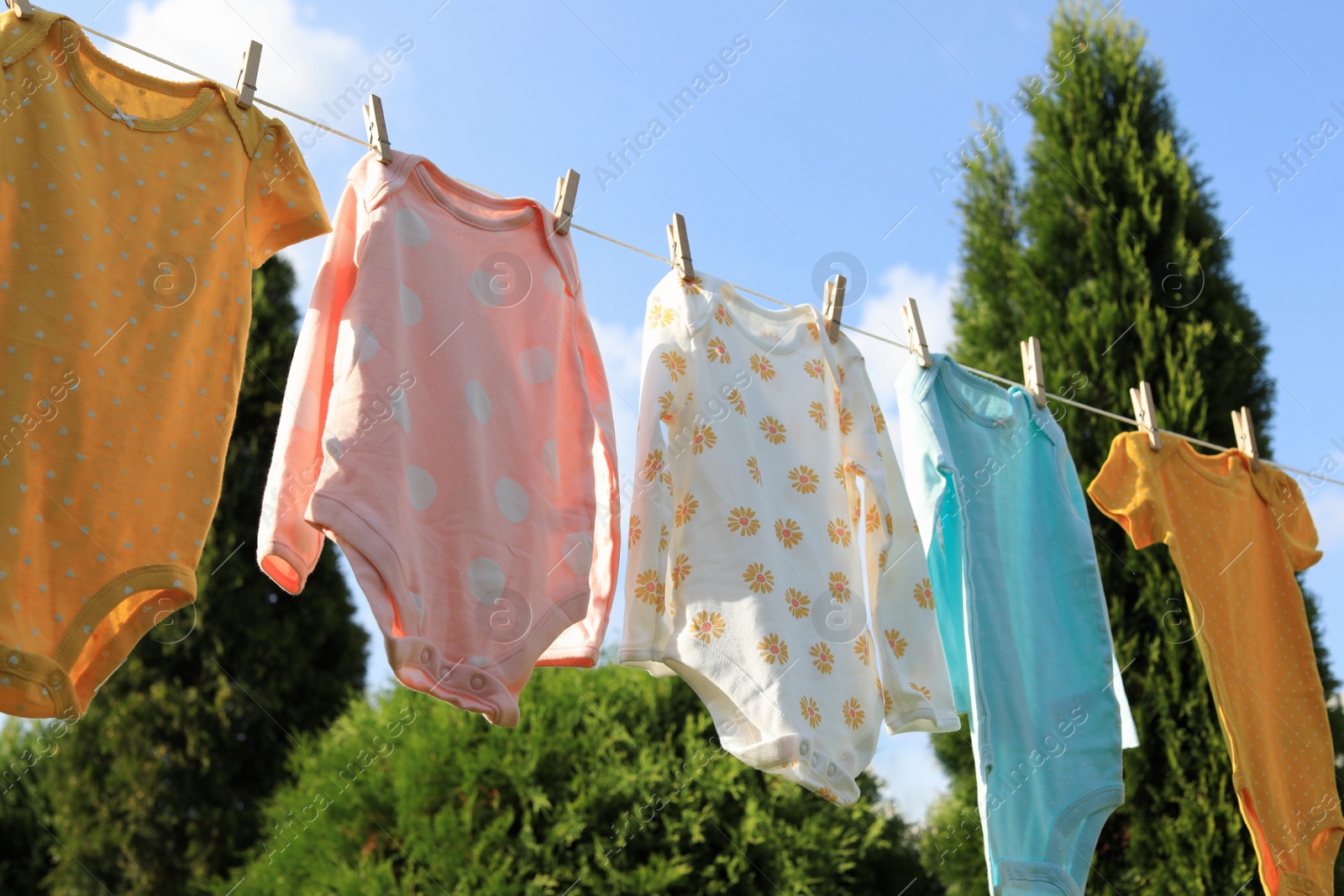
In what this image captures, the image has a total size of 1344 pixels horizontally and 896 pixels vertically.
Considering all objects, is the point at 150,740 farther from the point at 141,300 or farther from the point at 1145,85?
the point at 1145,85

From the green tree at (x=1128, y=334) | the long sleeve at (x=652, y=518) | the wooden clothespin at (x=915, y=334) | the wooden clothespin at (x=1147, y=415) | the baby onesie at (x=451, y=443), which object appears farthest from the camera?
the green tree at (x=1128, y=334)

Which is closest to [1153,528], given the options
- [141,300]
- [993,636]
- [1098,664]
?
[1098,664]

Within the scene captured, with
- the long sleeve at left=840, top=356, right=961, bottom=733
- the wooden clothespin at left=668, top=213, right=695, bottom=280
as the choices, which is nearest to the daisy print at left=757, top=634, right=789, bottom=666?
the long sleeve at left=840, top=356, right=961, bottom=733

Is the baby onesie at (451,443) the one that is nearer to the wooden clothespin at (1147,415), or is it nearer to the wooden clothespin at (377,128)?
the wooden clothespin at (377,128)

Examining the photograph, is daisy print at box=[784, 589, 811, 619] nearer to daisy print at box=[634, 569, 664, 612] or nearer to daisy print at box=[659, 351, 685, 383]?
daisy print at box=[634, 569, 664, 612]

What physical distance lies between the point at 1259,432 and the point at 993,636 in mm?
2520

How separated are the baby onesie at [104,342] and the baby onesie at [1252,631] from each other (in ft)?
6.60

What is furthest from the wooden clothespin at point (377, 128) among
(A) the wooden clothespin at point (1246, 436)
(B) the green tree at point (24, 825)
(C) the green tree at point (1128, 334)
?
(B) the green tree at point (24, 825)

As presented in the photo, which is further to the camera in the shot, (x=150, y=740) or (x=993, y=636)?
(x=150, y=740)

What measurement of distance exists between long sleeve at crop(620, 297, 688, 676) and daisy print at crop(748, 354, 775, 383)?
22cm

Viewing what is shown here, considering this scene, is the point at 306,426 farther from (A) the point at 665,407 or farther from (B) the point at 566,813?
(B) the point at 566,813

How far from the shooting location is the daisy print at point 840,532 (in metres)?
2.25

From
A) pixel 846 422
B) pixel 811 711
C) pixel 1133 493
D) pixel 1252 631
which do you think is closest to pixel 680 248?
pixel 846 422

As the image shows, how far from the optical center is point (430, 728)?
428 centimetres
